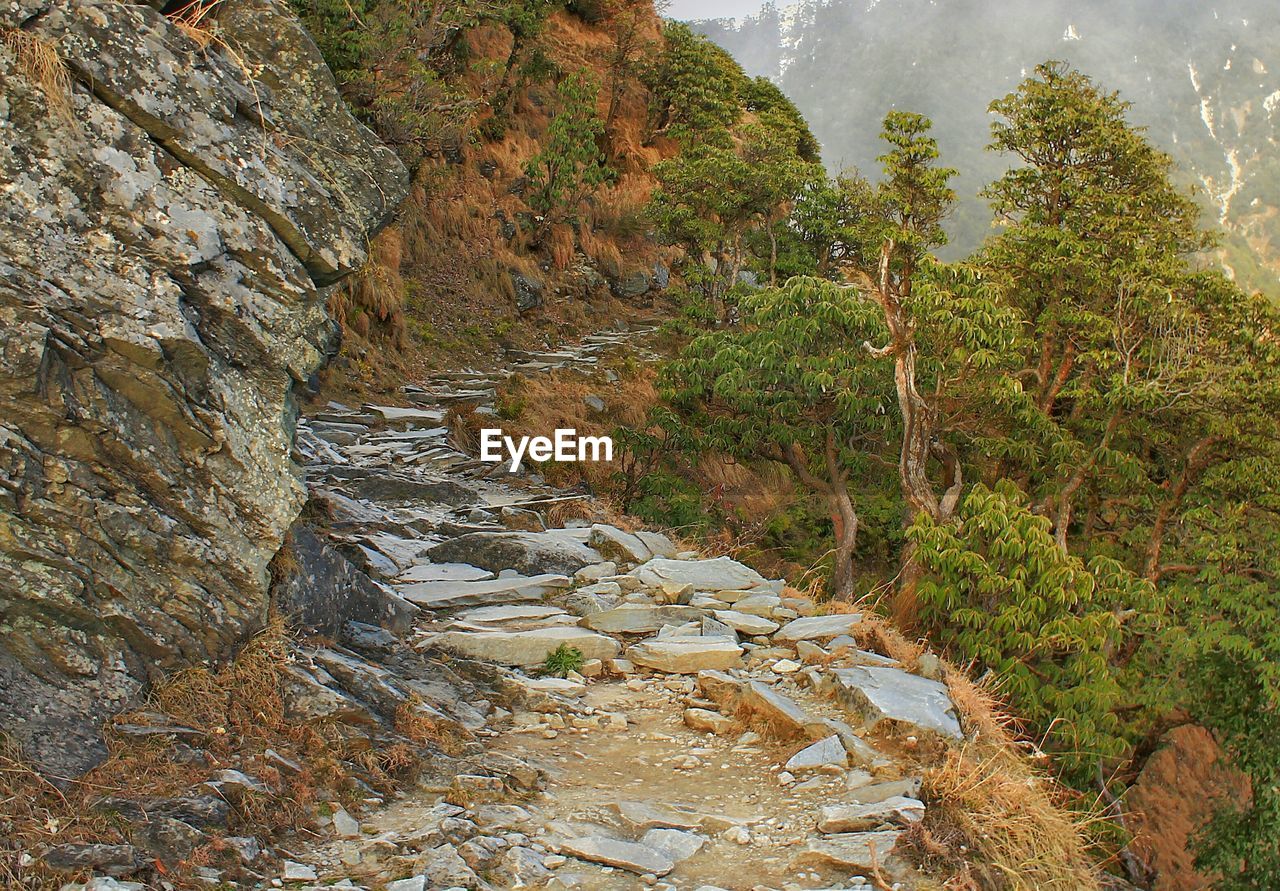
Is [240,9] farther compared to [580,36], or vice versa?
[580,36]

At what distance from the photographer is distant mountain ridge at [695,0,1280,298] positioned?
101438 millimetres

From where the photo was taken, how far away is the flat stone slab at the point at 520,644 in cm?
653

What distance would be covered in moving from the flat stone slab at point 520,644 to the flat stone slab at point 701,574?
4.30 feet

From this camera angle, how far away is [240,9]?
543cm

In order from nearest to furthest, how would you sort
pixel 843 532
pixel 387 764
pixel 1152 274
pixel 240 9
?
pixel 387 764, pixel 240 9, pixel 1152 274, pixel 843 532

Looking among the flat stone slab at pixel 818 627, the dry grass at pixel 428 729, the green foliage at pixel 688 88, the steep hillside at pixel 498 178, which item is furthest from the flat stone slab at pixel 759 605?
the green foliage at pixel 688 88

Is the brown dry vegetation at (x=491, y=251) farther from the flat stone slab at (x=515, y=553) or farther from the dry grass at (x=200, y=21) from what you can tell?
the dry grass at (x=200, y=21)

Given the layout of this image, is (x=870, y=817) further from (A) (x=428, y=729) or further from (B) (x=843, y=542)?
(B) (x=843, y=542)

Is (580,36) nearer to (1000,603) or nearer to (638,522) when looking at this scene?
(638,522)

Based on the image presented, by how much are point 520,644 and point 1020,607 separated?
4.64 m

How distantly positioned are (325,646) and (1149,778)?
812 inches

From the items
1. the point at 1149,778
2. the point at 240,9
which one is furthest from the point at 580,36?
the point at 240,9

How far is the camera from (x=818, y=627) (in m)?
7.01

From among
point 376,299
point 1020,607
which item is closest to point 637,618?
point 1020,607
